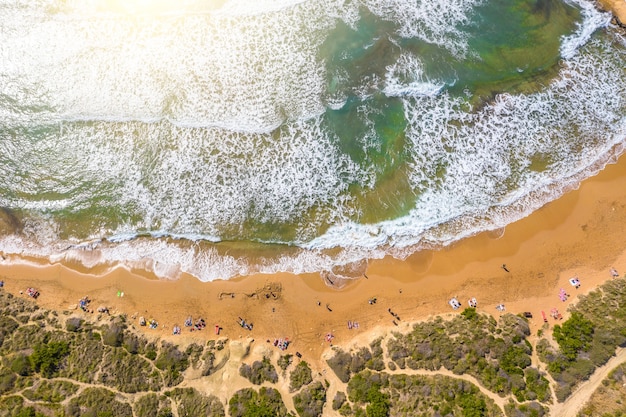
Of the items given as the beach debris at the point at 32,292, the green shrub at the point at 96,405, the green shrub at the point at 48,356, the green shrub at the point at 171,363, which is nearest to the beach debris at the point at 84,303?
the green shrub at the point at 48,356

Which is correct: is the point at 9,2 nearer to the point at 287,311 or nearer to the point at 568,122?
the point at 287,311

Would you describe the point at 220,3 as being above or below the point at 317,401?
above

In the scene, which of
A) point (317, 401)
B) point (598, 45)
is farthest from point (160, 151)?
point (598, 45)

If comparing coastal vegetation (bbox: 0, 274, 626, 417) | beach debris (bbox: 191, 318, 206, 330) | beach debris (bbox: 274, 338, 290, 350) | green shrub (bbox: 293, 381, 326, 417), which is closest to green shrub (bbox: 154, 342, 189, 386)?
coastal vegetation (bbox: 0, 274, 626, 417)

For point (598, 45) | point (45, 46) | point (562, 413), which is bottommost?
point (562, 413)

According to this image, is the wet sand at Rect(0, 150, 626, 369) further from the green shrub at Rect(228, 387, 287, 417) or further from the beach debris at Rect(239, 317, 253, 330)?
the green shrub at Rect(228, 387, 287, 417)

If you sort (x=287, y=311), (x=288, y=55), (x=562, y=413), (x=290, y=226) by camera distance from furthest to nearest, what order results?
(x=288, y=55) < (x=290, y=226) < (x=287, y=311) < (x=562, y=413)

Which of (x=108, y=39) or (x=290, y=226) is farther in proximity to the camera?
(x=108, y=39)

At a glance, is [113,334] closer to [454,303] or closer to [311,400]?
[311,400]
